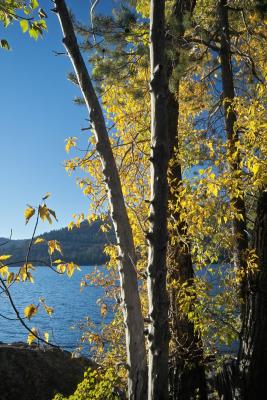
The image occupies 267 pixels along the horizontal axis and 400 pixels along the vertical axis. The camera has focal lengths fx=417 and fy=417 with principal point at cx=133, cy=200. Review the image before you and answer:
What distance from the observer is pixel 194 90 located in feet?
38.8

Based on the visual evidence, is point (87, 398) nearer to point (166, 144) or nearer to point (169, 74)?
point (166, 144)

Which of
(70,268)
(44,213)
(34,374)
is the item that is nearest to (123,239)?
(70,268)

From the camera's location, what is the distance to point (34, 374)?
10.2m

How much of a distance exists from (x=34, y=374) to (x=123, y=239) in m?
7.93

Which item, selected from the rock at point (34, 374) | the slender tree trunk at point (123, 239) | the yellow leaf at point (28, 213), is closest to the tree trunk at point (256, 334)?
the slender tree trunk at point (123, 239)

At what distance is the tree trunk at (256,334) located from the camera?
621 centimetres

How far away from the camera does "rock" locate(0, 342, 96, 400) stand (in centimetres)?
987

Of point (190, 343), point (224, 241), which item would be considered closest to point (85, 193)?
point (224, 241)

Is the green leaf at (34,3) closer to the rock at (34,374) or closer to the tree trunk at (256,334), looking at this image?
the tree trunk at (256,334)

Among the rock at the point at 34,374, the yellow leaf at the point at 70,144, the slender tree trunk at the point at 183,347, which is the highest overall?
the yellow leaf at the point at 70,144

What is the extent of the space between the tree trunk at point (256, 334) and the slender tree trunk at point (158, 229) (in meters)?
3.27

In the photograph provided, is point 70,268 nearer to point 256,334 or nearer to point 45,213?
point 45,213

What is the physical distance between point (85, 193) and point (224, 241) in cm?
286

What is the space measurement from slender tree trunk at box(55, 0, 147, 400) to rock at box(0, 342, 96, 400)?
6935 mm
